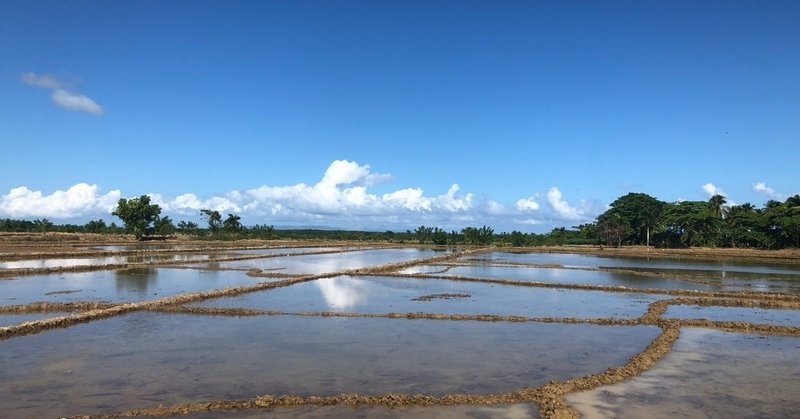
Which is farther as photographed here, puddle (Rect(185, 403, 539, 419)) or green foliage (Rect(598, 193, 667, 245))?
green foliage (Rect(598, 193, 667, 245))

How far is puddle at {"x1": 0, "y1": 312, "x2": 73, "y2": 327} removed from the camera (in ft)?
36.3

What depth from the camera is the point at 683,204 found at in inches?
2378

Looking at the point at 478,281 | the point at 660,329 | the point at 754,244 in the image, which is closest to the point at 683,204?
the point at 754,244

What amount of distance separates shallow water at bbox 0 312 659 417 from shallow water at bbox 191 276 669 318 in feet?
6.23

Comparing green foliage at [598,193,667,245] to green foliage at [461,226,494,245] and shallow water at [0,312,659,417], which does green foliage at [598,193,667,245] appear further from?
shallow water at [0,312,659,417]

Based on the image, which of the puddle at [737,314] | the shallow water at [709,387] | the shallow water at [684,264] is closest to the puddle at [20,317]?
the shallow water at [709,387]

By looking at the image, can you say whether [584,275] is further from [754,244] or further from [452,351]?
[754,244]

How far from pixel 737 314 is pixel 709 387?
8418mm

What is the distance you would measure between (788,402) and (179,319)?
38.0 ft

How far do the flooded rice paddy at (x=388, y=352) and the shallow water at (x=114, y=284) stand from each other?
0.47 feet

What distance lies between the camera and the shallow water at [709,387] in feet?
21.1

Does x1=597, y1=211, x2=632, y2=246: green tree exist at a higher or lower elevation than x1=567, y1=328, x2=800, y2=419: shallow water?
higher

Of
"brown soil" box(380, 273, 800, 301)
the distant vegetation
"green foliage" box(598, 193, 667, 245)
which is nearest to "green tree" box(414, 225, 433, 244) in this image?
the distant vegetation

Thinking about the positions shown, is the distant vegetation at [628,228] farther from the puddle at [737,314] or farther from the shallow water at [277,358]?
the shallow water at [277,358]
